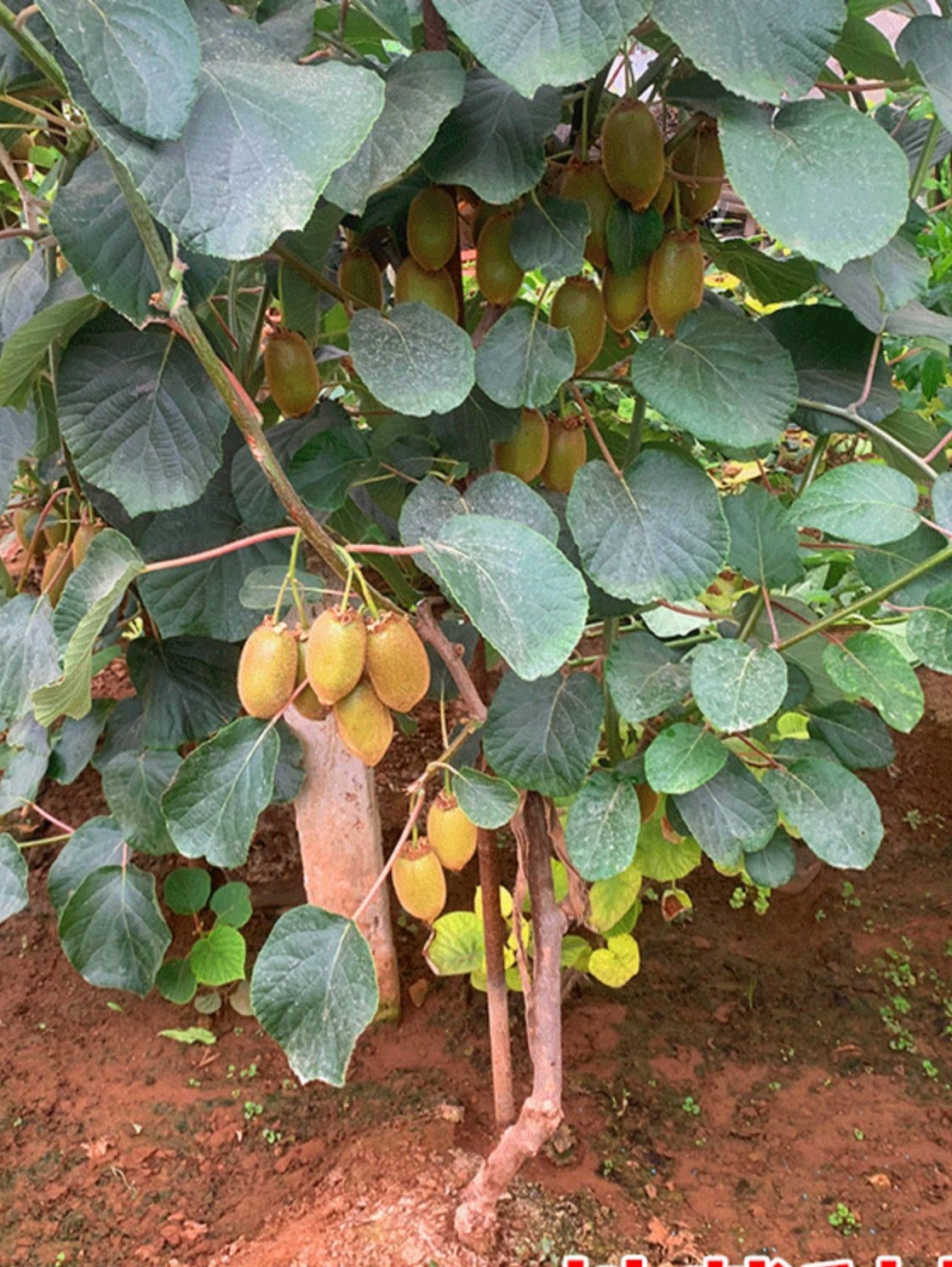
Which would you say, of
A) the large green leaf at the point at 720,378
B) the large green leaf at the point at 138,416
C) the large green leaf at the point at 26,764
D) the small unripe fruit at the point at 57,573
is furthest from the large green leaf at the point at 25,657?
the large green leaf at the point at 720,378

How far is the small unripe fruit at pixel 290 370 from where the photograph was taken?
2.47 feet

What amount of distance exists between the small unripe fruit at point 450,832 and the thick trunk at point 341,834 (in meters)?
0.44

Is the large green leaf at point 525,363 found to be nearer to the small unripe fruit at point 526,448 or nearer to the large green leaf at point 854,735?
the small unripe fruit at point 526,448

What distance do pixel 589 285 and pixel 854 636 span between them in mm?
338

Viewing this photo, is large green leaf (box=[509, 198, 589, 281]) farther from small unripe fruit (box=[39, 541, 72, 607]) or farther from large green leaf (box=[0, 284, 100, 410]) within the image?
small unripe fruit (box=[39, 541, 72, 607])

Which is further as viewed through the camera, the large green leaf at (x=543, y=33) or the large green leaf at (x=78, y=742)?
the large green leaf at (x=78, y=742)

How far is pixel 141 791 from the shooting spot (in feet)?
3.56

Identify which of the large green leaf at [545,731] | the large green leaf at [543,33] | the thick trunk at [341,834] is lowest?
the thick trunk at [341,834]

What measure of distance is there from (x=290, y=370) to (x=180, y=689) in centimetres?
41

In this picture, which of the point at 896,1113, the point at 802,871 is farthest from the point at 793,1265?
the point at 802,871

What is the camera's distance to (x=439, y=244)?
0.71 meters

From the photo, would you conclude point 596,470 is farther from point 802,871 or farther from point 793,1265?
point 802,871

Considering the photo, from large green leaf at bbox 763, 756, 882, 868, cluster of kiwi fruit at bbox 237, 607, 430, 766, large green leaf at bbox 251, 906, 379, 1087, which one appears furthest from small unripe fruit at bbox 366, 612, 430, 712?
large green leaf at bbox 763, 756, 882, 868

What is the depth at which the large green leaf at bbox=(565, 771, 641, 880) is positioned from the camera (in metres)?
0.85
